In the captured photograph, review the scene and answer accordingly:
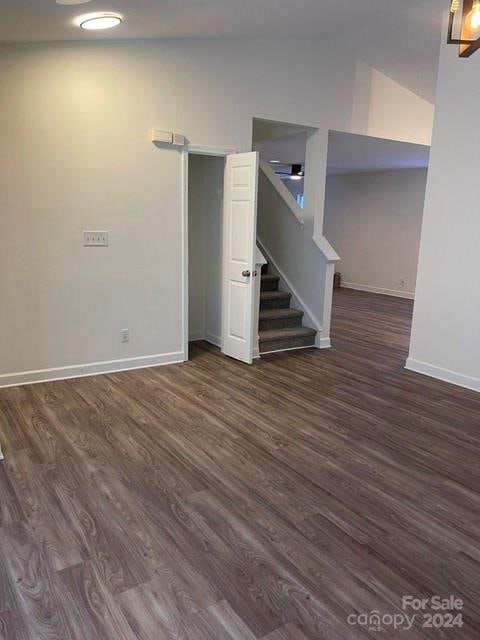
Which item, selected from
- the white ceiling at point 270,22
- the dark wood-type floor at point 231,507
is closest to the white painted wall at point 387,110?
the white ceiling at point 270,22

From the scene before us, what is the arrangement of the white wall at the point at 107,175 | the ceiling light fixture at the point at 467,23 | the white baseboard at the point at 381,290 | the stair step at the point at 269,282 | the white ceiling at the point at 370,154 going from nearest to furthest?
the ceiling light fixture at the point at 467,23, the white wall at the point at 107,175, the stair step at the point at 269,282, the white ceiling at the point at 370,154, the white baseboard at the point at 381,290

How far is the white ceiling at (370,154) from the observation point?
237 inches

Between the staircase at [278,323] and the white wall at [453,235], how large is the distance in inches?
53.8

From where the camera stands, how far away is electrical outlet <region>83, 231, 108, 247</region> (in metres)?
4.11

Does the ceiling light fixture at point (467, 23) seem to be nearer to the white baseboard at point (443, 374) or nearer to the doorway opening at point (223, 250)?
the doorway opening at point (223, 250)

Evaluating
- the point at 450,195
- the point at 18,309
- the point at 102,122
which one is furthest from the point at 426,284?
the point at 18,309

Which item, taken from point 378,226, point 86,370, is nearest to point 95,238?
point 86,370

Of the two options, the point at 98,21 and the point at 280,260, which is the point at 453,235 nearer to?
the point at 280,260

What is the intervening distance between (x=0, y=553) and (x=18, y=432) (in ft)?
4.02

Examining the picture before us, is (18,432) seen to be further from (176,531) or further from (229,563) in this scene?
(229,563)

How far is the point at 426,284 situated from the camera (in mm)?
4566

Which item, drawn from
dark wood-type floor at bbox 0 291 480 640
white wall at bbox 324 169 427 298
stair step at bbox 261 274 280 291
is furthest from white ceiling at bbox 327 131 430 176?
dark wood-type floor at bbox 0 291 480 640

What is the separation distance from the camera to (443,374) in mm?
4473

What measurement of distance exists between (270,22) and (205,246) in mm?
2312
